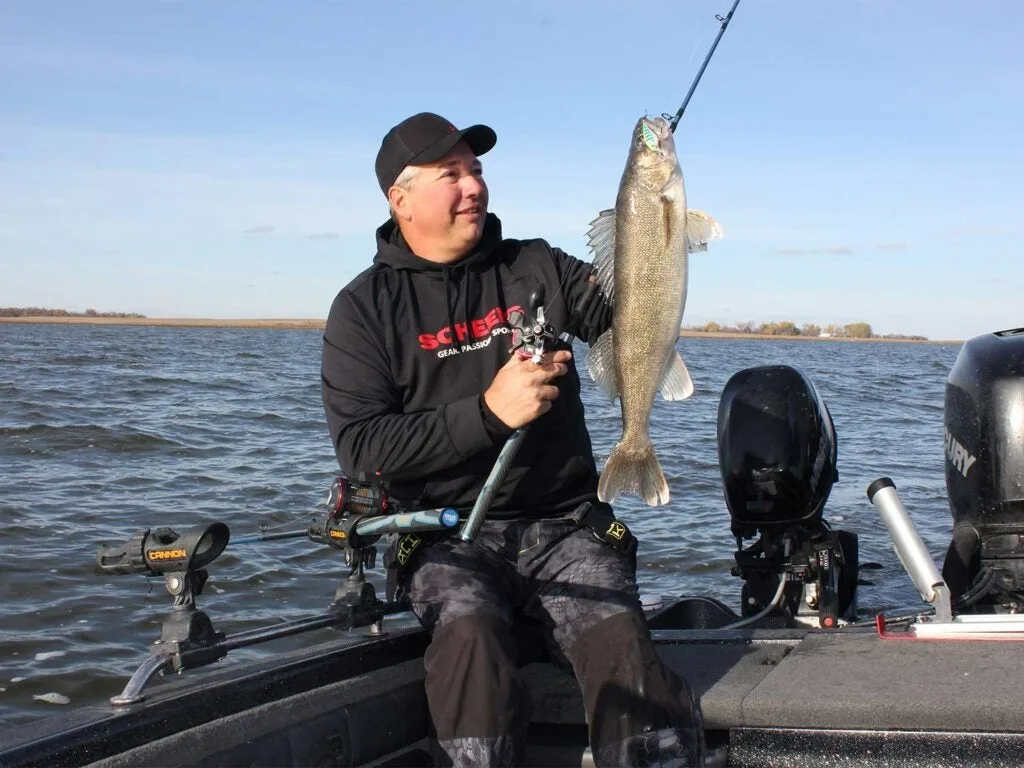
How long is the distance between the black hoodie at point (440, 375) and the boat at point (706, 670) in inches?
7.4

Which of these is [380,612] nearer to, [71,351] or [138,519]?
[138,519]

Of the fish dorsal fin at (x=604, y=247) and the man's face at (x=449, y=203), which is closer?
the fish dorsal fin at (x=604, y=247)

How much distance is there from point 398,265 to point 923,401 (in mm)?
24166

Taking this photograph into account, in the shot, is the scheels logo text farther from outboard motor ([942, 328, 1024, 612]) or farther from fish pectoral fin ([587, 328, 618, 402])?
outboard motor ([942, 328, 1024, 612])

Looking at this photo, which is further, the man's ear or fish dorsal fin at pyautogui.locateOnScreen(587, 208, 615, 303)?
the man's ear

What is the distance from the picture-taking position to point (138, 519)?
10789 mm

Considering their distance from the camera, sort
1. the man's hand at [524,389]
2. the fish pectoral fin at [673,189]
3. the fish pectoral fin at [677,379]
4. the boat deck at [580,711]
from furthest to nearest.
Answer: the fish pectoral fin at [677,379]
the man's hand at [524,389]
the fish pectoral fin at [673,189]
the boat deck at [580,711]

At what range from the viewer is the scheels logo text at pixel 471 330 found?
4.33 metres

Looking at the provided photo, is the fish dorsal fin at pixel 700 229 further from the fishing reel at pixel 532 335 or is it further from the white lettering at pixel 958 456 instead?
the white lettering at pixel 958 456

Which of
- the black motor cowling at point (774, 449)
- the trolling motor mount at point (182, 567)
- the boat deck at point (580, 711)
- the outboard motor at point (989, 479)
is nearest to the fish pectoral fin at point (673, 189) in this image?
the boat deck at point (580, 711)

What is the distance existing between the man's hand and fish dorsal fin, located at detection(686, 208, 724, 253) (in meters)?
0.61

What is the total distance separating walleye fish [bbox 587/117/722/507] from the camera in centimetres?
363

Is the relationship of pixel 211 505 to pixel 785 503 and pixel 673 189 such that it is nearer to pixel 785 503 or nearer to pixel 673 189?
pixel 785 503

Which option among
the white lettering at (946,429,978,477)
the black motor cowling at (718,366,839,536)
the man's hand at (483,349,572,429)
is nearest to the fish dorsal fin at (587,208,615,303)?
the man's hand at (483,349,572,429)
